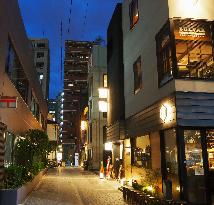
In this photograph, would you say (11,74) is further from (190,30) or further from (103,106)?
(103,106)

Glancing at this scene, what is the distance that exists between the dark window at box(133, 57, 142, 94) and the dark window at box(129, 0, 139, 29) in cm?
253

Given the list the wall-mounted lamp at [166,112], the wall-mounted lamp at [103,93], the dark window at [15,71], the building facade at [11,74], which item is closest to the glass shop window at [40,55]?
the wall-mounted lamp at [103,93]

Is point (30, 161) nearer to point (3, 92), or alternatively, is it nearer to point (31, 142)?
point (31, 142)

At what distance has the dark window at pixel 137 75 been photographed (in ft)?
56.9

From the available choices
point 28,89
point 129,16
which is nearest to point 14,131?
point 28,89

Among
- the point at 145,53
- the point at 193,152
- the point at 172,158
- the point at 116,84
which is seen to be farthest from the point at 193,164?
the point at 116,84

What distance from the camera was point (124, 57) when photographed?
20.9 m

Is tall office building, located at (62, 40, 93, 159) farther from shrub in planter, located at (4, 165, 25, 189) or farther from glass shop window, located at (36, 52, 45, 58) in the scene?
shrub in planter, located at (4, 165, 25, 189)

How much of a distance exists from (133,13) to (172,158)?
1031 cm

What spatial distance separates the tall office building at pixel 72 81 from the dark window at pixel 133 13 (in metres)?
78.6

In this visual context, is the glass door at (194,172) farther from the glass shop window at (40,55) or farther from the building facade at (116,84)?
the glass shop window at (40,55)

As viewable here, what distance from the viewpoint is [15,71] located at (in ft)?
60.5

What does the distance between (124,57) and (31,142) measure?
8.52m

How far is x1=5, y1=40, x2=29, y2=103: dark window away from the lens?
53.5ft
